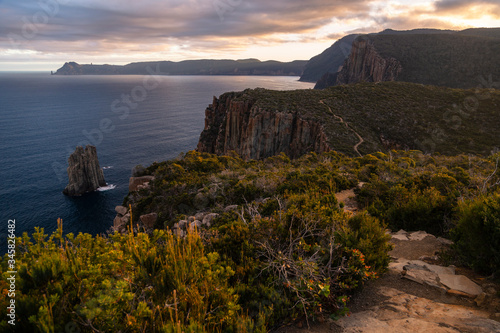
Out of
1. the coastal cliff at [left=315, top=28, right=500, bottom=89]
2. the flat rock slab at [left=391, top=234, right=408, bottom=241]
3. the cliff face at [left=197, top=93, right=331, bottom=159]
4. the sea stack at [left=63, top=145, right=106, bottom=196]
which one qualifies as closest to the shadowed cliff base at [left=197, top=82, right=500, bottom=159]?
the cliff face at [left=197, top=93, right=331, bottom=159]

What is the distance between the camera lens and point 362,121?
4500 centimetres

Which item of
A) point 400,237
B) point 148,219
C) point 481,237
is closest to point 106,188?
point 148,219

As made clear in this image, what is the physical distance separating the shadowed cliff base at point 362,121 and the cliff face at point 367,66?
54983 mm

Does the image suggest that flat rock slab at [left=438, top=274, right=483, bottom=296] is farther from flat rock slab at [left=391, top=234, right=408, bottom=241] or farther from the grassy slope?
the grassy slope

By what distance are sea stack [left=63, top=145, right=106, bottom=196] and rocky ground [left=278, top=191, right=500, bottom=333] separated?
167 feet

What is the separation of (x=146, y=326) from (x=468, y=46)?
126 meters

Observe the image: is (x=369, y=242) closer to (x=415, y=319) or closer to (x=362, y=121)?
(x=415, y=319)

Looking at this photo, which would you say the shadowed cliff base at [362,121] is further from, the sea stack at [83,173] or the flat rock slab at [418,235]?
the flat rock slab at [418,235]

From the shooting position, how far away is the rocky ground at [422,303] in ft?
14.8

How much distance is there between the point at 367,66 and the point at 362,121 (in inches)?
4064

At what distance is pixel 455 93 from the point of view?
51.7 metres

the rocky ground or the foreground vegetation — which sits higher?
the foreground vegetation

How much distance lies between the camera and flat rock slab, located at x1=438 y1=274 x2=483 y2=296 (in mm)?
5378

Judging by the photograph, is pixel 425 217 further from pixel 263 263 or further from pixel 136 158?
pixel 136 158
